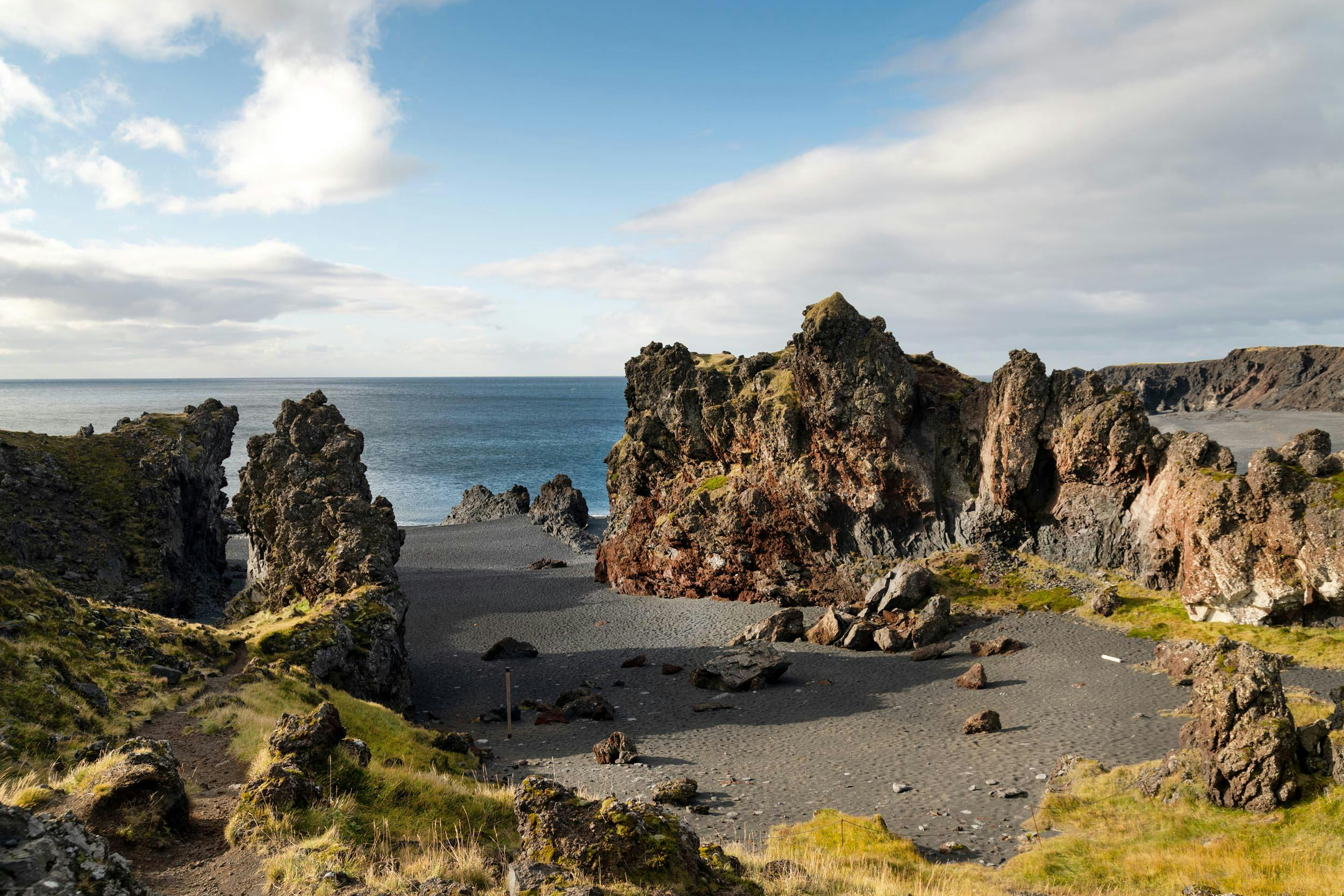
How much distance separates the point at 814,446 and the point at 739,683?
18770 mm

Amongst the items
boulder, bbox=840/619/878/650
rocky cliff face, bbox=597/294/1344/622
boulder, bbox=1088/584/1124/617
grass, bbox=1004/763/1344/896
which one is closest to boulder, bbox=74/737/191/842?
grass, bbox=1004/763/1344/896

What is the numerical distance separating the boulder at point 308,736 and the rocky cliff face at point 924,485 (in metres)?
34.8

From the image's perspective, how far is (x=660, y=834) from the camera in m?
11.4

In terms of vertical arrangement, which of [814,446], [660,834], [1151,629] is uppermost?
[814,446]

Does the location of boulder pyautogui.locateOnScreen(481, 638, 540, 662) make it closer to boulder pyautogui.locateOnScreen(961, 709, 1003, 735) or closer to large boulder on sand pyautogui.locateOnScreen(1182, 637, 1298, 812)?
boulder pyautogui.locateOnScreen(961, 709, 1003, 735)

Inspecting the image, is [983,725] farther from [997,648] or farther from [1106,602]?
[1106,602]

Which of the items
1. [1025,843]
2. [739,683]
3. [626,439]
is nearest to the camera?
[1025,843]

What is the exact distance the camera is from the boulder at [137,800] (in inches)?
474

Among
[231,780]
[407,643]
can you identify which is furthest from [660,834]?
[407,643]

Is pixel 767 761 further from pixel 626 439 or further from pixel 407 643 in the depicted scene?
pixel 626 439

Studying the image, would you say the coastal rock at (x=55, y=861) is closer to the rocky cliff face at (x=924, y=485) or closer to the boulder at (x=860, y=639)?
the boulder at (x=860, y=639)

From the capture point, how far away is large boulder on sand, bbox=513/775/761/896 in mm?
11062

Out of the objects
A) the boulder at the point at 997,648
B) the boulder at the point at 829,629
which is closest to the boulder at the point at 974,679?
the boulder at the point at 997,648

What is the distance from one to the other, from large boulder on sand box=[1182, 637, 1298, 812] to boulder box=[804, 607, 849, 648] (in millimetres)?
20601
